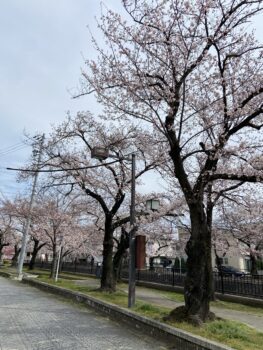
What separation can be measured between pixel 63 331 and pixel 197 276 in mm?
3315

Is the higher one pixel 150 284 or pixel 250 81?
pixel 250 81

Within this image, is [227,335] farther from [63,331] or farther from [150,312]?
[63,331]

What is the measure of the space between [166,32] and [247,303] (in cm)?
1147

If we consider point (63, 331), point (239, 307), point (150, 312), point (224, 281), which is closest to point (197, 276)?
point (150, 312)

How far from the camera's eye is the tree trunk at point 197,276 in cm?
777

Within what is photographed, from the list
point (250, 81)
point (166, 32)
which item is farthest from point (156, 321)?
point (166, 32)

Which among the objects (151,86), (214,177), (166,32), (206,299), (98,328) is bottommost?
(98,328)

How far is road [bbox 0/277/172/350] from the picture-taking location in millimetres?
6387

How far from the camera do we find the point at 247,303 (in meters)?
14.4

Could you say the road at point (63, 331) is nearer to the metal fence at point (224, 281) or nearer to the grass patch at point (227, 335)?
the grass patch at point (227, 335)

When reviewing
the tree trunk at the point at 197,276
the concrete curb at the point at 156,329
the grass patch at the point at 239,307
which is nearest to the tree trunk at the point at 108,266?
the concrete curb at the point at 156,329

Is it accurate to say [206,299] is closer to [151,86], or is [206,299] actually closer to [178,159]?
[178,159]

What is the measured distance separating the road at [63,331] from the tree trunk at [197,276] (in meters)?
1.23

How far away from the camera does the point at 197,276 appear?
312 inches
